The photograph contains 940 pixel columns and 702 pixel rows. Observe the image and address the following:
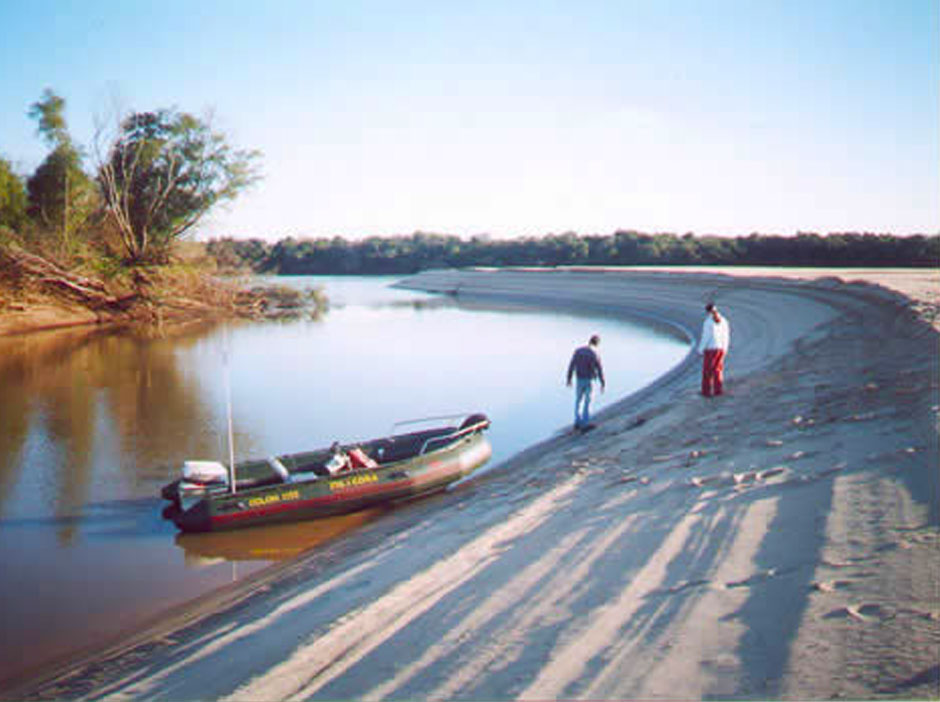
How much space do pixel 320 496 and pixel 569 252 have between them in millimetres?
96288

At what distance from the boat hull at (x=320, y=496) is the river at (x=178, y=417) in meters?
0.20

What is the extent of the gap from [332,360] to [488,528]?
20112 mm

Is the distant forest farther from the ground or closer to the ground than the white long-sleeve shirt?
farther from the ground

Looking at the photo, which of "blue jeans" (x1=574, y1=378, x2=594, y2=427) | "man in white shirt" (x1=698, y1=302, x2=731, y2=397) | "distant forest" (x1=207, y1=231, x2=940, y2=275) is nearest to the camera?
"man in white shirt" (x1=698, y1=302, x2=731, y2=397)

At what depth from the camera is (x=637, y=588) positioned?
468 cm

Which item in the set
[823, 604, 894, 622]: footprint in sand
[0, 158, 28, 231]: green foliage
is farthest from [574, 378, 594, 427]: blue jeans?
[0, 158, 28, 231]: green foliage

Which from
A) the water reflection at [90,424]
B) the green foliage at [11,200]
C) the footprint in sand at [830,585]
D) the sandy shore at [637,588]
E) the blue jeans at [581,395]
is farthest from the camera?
the green foliage at [11,200]

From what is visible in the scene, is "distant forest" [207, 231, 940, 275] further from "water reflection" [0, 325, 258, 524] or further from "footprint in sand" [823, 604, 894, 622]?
"footprint in sand" [823, 604, 894, 622]

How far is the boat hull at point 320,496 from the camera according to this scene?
29.7ft

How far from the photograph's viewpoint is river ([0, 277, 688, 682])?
7.84 metres

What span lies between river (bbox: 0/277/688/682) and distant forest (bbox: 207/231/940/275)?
18.2 meters

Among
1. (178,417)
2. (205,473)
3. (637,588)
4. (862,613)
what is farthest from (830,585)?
(178,417)

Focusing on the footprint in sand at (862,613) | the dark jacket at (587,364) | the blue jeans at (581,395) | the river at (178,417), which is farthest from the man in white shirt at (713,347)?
the footprint in sand at (862,613)

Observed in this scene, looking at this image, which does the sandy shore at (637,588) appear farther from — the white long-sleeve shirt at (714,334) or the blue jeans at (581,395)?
the blue jeans at (581,395)
